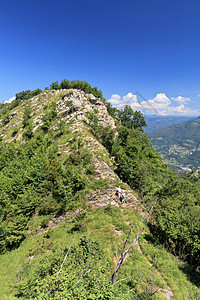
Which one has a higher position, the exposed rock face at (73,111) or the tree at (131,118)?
the exposed rock face at (73,111)

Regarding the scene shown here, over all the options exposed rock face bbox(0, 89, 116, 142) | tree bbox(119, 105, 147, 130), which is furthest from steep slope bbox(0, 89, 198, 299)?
tree bbox(119, 105, 147, 130)

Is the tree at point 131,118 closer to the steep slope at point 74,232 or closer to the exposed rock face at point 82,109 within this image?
the exposed rock face at point 82,109

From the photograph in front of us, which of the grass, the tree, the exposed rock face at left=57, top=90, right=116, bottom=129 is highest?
the exposed rock face at left=57, top=90, right=116, bottom=129

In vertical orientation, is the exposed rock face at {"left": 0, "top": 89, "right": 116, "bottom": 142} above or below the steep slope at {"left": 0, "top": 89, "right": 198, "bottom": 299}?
above

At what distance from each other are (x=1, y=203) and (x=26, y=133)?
35931 mm

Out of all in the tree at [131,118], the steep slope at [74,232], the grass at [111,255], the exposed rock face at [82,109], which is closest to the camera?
the steep slope at [74,232]

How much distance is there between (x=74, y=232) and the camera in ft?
59.6

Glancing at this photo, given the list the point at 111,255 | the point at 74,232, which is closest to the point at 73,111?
the point at 74,232

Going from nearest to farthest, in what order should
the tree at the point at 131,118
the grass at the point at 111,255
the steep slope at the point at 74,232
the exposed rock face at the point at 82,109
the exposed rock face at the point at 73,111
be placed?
the steep slope at the point at 74,232 → the grass at the point at 111,255 → the exposed rock face at the point at 82,109 → the exposed rock face at the point at 73,111 → the tree at the point at 131,118

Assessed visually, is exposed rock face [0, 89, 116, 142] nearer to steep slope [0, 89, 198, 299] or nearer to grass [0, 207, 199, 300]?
steep slope [0, 89, 198, 299]

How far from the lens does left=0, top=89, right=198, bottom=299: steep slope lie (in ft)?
26.6

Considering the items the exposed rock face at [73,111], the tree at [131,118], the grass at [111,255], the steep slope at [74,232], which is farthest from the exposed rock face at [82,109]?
the grass at [111,255]

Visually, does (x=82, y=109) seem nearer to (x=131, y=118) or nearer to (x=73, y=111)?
(x=73, y=111)

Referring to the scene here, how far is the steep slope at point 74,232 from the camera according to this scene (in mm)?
8120
